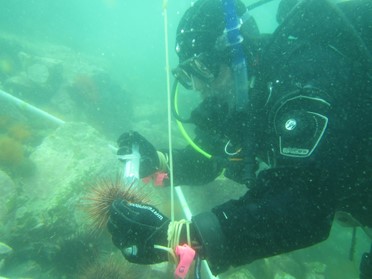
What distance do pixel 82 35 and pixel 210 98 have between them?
156 feet

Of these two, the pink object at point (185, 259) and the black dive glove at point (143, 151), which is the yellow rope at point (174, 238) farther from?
the black dive glove at point (143, 151)

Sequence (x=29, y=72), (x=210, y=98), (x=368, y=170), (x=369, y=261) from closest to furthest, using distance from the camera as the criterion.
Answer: (x=368, y=170) < (x=369, y=261) < (x=210, y=98) < (x=29, y=72)

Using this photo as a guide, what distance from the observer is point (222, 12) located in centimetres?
294

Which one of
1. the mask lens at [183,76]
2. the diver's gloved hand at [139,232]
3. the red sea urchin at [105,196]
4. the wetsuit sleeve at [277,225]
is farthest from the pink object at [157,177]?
the wetsuit sleeve at [277,225]

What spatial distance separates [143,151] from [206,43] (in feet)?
5.38

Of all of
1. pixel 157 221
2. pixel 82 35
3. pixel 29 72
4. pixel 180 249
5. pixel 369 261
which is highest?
pixel 82 35

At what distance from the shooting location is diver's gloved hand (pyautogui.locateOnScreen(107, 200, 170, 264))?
6.23 ft

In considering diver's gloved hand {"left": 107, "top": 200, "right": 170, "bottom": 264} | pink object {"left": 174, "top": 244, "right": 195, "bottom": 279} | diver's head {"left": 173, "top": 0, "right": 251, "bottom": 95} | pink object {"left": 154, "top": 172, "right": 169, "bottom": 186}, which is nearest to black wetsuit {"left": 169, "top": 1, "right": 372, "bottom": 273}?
pink object {"left": 174, "top": 244, "right": 195, "bottom": 279}

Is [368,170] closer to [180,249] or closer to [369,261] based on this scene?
[369,261]

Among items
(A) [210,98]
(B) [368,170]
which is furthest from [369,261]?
(A) [210,98]

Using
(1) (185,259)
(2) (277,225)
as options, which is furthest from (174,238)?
(2) (277,225)

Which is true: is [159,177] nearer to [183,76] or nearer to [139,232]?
[183,76]

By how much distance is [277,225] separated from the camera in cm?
167

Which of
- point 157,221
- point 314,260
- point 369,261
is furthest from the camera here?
point 314,260
